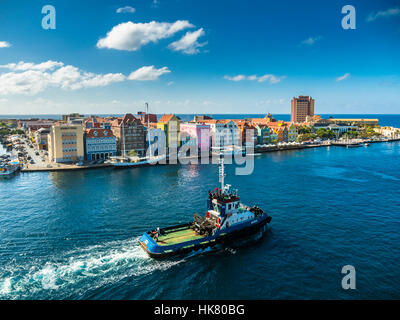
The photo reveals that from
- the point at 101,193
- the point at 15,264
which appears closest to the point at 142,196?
the point at 101,193

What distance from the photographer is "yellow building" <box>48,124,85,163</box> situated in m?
63.5

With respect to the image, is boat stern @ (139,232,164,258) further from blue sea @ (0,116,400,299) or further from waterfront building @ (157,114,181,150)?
waterfront building @ (157,114,181,150)

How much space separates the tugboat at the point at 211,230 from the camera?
73.5 ft

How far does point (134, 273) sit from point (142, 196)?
64.0 ft

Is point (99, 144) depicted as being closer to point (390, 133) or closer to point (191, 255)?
point (191, 255)

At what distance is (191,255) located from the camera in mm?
22953

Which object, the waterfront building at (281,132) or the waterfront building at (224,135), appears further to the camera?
the waterfront building at (281,132)

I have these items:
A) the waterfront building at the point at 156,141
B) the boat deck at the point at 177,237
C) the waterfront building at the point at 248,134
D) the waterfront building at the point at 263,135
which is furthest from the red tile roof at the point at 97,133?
the waterfront building at the point at 263,135

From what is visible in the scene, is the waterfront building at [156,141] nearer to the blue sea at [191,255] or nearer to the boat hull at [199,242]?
the blue sea at [191,255]

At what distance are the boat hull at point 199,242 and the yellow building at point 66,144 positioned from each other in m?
49.0

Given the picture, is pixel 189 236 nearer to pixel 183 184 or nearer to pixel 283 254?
pixel 283 254

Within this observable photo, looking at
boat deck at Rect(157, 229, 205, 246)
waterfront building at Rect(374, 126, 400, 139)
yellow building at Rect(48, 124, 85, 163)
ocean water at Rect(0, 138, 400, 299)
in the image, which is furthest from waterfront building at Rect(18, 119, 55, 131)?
waterfront building at Rect(374, 126, 400, 139)

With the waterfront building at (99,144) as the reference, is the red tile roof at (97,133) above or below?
above

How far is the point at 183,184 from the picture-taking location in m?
45.8
